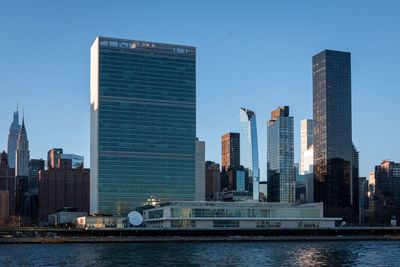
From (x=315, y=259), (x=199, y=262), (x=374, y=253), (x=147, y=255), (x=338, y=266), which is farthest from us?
(x=374, y=253)

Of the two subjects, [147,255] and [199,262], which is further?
[147,255]

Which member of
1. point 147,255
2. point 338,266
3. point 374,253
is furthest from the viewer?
point 374,253

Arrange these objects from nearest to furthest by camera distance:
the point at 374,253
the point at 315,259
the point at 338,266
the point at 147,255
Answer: the point at 338,266, the point at 315,259, the point at 147,255, the point at 374,253

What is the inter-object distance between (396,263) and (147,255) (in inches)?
2277

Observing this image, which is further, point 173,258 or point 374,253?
point 374,253

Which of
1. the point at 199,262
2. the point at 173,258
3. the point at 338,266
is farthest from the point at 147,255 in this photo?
the point at 338,266

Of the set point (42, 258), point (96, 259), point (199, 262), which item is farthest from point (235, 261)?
point (42, 258)

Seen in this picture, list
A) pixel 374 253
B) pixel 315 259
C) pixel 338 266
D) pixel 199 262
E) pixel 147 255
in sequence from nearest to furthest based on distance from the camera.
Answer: pixel 338 266 < pixel 199 262 < pixel 315 259 < pixel 147 255 < pixel 374 253

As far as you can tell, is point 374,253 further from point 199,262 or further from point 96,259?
point 96,259

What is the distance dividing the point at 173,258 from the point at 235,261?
1533cm

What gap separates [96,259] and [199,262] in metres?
24.8

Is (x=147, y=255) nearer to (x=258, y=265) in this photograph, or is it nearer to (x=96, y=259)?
(x=96, y=259)

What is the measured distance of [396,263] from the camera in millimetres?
127875

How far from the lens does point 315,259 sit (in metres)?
135
